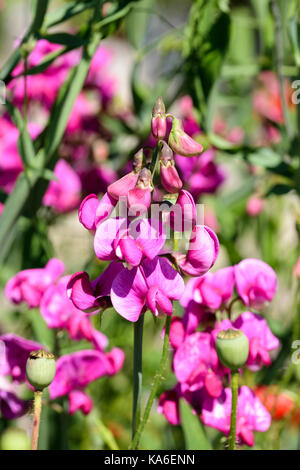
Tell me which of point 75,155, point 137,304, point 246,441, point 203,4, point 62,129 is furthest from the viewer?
point 75,155

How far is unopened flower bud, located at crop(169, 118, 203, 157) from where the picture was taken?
564 mm

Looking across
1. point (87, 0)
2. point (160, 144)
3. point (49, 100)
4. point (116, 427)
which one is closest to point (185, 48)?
point (87, 0)

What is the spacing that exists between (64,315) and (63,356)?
4cm

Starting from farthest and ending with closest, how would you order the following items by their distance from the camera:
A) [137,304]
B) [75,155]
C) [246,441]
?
[75,155] → [246,441] → [137,304]

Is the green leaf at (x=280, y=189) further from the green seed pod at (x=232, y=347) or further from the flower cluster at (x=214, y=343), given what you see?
the green seed pod at (x=232, y=347)

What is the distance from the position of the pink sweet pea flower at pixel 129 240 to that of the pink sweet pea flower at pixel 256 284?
0.55ft

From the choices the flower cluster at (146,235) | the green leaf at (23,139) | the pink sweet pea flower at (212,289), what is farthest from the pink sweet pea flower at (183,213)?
the green leaf at (23,139)

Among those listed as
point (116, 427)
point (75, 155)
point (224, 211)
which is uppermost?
point (75, 155)

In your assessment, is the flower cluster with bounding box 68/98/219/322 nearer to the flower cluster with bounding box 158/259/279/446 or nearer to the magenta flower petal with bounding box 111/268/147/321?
the magenta flower petal with bounding box 111/268/147/321

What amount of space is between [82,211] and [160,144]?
9 cm

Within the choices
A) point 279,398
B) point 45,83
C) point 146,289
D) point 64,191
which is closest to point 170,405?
point 146,289

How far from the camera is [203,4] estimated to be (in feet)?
3.26
